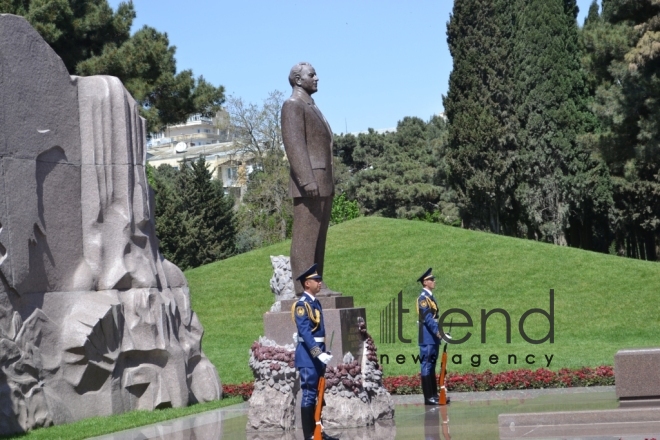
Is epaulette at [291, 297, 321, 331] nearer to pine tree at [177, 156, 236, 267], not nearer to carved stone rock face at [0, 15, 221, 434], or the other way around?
carved stone rock face at [0, 15, 221, 434]

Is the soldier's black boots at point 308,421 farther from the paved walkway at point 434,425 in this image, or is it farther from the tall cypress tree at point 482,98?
the tall cypress tree at point 482,98

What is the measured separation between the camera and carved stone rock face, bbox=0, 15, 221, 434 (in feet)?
36.4

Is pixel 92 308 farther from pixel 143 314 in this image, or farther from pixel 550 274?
pixel 550 274

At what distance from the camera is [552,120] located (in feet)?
131

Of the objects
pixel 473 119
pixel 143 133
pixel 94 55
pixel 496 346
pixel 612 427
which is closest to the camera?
pixel 612 427

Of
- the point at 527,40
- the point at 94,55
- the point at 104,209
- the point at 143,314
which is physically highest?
the point at 527,40

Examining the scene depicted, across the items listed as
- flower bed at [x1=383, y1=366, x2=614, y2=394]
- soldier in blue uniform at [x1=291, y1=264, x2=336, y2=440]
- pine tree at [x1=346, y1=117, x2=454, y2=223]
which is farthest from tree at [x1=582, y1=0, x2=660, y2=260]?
pine tree at [x1=346, y1=117, x2=454, y2=223]

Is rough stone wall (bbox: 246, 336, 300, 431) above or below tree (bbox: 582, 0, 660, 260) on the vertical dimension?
below

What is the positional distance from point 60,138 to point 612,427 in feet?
23.7

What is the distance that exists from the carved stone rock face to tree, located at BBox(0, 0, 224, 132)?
1340cm

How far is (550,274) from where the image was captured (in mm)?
26203

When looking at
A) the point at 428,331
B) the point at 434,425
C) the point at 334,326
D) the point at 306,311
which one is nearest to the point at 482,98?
the point at 428,331

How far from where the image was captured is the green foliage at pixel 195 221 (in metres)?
41.5

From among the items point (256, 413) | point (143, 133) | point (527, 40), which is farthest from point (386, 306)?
point (527, 40)
